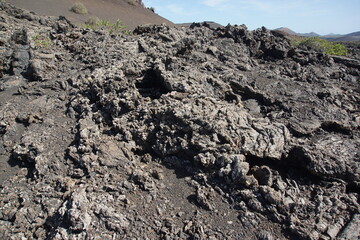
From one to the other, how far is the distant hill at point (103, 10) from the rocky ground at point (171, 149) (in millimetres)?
19494

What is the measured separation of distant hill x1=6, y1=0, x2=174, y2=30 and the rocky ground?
1949 centimetres

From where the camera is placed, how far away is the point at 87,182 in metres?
4.36

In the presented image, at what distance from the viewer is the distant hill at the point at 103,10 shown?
24.1m

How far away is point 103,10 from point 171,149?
108 feet

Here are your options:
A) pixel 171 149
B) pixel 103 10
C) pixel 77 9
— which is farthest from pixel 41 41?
pixel 103 10

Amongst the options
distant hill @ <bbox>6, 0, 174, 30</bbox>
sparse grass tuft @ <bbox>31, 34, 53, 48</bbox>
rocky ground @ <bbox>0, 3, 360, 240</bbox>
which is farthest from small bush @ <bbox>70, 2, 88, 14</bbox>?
rocky ground @ <bbox>0, 3, 360, 240</bbox>

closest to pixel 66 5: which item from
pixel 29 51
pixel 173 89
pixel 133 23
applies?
pixel 133 23

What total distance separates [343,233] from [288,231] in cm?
78

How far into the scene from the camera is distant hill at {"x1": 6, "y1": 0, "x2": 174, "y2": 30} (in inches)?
949

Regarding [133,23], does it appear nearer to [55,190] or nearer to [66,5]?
[66,5]

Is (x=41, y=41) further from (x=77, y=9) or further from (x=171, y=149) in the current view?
(x=77, y=9)

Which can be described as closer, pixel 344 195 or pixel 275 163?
pixel 344 195

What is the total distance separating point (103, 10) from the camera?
32281mm

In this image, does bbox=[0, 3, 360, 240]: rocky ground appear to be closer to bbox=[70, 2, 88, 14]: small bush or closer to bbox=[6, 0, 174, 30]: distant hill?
bbox=[6, 0, 174, 30]: distant hill
